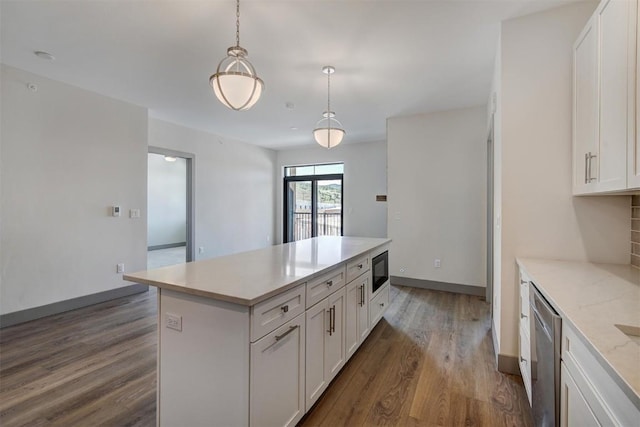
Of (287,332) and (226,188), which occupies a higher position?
(226,188)

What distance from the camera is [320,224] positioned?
23.5 ft

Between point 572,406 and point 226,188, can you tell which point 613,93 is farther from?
point 226,188


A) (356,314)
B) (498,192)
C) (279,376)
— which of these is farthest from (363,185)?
(279,376)

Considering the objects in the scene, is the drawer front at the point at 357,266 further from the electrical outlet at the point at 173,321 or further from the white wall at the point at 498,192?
the electrical outlet at the point at 173,321

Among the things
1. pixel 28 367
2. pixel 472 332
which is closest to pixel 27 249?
pixel 28 367

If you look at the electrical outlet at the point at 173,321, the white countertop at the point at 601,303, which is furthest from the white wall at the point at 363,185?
the electrical outlet at the point at 173,321

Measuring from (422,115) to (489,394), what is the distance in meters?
3.84

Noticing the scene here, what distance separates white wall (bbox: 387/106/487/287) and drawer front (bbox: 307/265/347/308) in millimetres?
2806

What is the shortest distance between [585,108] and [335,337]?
2216mm

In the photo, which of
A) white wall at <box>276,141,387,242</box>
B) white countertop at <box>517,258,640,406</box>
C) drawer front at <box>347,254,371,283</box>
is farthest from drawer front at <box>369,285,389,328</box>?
white wall at <box>276,141,387,242</box>

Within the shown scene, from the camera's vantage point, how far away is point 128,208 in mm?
4129

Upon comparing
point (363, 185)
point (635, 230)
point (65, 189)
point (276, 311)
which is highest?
point (363, 185)

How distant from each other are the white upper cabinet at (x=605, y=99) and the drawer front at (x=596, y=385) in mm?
837

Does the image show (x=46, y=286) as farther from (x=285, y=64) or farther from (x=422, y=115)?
(x=422, y=115)
